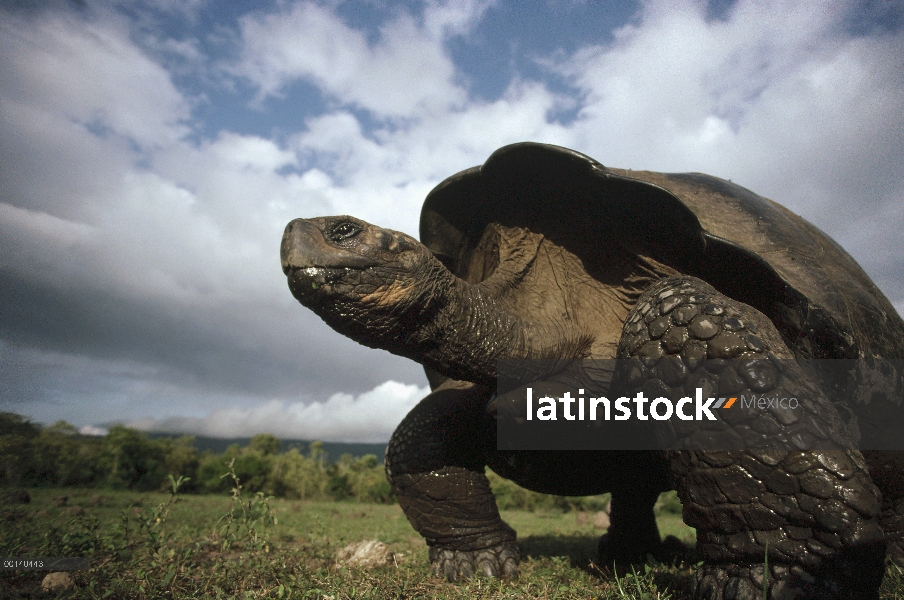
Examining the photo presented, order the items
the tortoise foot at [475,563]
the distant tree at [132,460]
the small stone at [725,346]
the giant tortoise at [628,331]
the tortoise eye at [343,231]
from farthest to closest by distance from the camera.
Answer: the distant tree at [132,460] < the tortoise foot at [475,563] < the tortoise eye at [343,231] < the small stone at [725,346] < the giant tortoise at [628,331]

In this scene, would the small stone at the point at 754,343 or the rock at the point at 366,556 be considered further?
the rock at the point at 366,556

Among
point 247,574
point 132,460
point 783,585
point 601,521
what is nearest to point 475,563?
point 247,574

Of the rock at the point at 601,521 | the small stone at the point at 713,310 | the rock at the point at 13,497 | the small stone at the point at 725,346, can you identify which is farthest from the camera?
the rock at the point at 601,521

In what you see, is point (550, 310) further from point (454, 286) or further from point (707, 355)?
point (707, 355)

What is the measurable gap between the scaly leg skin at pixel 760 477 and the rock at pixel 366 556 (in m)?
2.02

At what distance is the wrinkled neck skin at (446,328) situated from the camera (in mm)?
2273

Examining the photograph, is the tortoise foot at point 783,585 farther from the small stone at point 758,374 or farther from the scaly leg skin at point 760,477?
the small stone at point 758,374

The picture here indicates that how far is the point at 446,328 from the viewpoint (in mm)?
2479

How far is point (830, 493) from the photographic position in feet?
5.33

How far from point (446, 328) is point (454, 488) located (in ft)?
4.20

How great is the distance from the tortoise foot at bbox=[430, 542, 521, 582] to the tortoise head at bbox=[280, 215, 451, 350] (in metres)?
1.60

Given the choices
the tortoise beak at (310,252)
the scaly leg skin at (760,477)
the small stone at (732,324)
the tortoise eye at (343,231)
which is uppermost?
the tortoise eye at (343,231)

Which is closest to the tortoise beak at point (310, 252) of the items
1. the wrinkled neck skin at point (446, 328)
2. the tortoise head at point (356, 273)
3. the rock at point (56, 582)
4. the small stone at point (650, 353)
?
the tortoise head at point (356, 273)

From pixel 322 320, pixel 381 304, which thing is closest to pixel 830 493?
pixel 381 304
